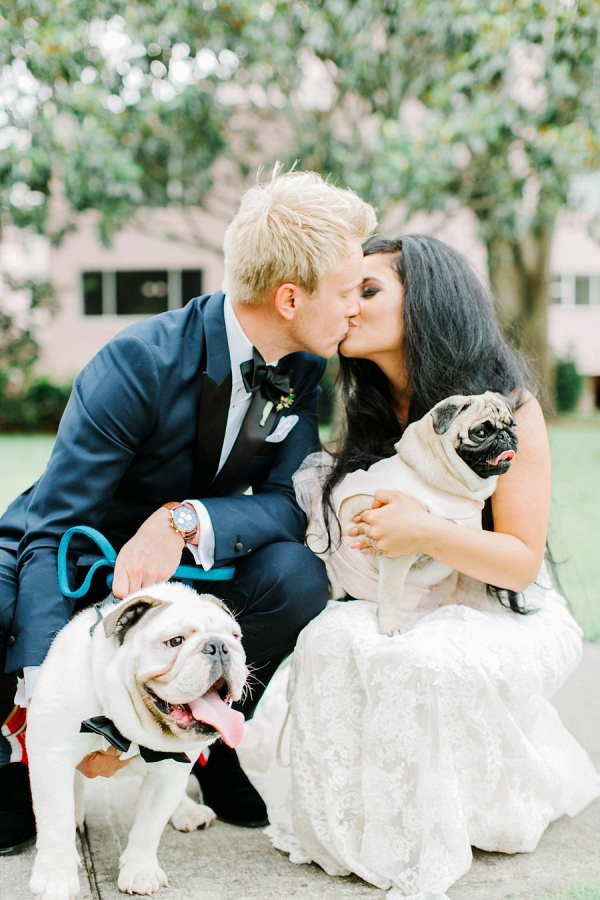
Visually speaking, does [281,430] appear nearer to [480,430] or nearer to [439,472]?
[439,472]

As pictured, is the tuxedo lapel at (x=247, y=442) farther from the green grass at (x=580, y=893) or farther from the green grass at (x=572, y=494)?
the green grass at (x=580, y=893)

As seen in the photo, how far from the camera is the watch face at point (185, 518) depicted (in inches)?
107

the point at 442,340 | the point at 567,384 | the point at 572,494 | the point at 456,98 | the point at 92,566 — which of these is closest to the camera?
the point at 92,566

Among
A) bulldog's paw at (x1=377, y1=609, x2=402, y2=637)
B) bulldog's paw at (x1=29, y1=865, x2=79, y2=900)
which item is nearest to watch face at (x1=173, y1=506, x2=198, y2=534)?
bulldog's paw at (x1=377, y1=609, x2=402, y2=637)

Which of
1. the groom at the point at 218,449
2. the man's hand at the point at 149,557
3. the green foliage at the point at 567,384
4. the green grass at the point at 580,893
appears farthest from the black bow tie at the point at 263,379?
the green foliage at the point at 567,384

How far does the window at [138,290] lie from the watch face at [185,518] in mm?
20893

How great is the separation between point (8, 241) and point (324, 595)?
16087mm

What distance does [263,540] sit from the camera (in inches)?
115

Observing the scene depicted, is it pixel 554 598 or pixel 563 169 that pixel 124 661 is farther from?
pixel 563 169

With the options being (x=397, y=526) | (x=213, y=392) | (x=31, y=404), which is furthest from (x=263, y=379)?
(x=31, y=404)

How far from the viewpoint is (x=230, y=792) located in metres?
2.89

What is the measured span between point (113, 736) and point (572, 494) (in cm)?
942

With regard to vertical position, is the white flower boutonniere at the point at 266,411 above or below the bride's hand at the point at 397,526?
above

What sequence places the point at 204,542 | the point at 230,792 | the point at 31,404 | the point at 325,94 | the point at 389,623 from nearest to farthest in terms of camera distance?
1. the point at 389,623
2. the point at 204,542
3. the point at 230,792
4. the point at 325,94
5. the point at 31,404
